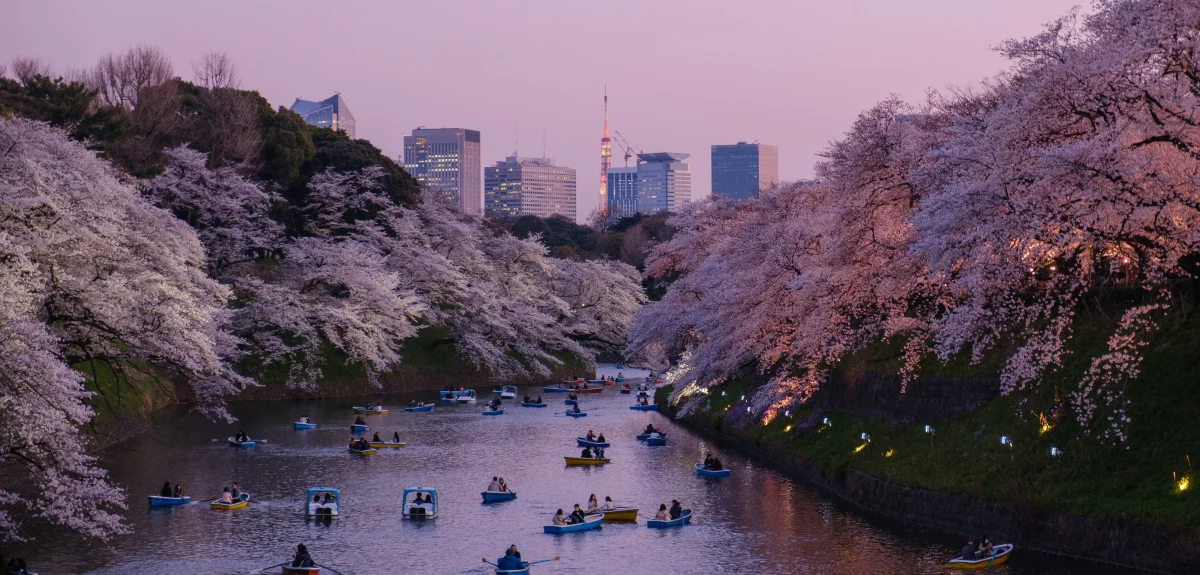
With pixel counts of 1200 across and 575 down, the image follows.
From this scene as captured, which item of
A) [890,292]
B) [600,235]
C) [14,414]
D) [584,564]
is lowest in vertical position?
[584,564]

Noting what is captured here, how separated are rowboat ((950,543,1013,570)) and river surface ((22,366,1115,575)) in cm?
41

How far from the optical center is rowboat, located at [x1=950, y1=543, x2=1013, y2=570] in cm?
2738

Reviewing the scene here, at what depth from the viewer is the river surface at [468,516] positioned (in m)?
30.0

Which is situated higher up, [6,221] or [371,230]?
[371,230]

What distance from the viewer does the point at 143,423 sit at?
5331cm

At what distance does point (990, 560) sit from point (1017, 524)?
2126 millimetres

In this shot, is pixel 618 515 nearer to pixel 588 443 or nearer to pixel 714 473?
pixel 714 473

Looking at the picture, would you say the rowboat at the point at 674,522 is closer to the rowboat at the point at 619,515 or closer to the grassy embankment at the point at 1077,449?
the rowboat at the point at 619,515

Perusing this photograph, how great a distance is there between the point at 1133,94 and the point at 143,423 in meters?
44.2

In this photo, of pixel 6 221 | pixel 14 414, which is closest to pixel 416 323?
pixel 6 221

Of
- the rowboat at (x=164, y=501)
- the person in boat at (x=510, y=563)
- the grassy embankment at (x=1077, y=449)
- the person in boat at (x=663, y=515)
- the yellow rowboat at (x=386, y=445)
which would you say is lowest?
the person in boat at (x=510, y=563)

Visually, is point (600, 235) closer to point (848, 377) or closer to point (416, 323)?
point (416, 323)

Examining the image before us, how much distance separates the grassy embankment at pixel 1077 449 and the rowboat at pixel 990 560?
1.64 meters

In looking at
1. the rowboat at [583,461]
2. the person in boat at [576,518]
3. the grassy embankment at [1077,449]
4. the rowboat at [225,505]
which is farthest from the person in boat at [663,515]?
the rowboat at [225,505]
